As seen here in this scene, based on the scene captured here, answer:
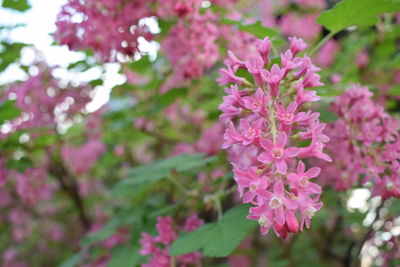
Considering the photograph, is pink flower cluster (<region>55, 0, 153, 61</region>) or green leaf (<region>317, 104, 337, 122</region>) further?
pink flower cluster (<region>55, 0, 153, 61</region>)

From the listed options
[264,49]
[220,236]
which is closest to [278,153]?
[264,49]

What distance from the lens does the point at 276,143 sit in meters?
1.03

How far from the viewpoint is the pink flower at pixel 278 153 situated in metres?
1.01

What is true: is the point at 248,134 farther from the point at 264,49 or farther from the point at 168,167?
the point at 168,167

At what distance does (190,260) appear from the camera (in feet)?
5.53

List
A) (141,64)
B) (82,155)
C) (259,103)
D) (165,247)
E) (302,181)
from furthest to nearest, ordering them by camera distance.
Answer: (82,155) < (141,64) < (165,247) < (259,103) < (302,181)

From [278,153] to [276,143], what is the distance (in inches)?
1.4

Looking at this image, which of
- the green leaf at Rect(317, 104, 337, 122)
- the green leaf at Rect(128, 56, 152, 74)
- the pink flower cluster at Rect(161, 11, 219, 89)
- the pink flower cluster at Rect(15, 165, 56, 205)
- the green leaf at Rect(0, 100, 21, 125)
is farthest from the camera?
the pink flower cluster at Rect(15, 165, 56, 205)

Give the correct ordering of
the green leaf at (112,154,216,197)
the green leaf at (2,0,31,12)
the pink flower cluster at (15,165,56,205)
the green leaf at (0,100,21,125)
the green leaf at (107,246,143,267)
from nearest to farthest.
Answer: the green leaf at (112,154,216,197) < the green leaf at (107,246,143,267) < the green leaf at (0,100,21,125) < the green leaf at (2,0,31,12) < the pink flower cluster at (15,165,56,205)

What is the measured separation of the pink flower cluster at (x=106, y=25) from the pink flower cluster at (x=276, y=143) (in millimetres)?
946

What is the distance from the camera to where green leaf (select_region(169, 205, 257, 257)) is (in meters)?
1.35

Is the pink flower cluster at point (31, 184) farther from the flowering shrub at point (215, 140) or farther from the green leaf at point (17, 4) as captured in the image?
the green leaf at point (17, 4)

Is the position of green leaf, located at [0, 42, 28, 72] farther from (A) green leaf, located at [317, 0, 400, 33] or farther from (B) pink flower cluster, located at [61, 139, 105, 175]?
(A) green leaf, located at [317, 0, 400, 33]

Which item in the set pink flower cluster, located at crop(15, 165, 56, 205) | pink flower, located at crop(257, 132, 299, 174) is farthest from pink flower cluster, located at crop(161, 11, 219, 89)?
pink flower cluster, located at crop(15, 165, 56, 205)
